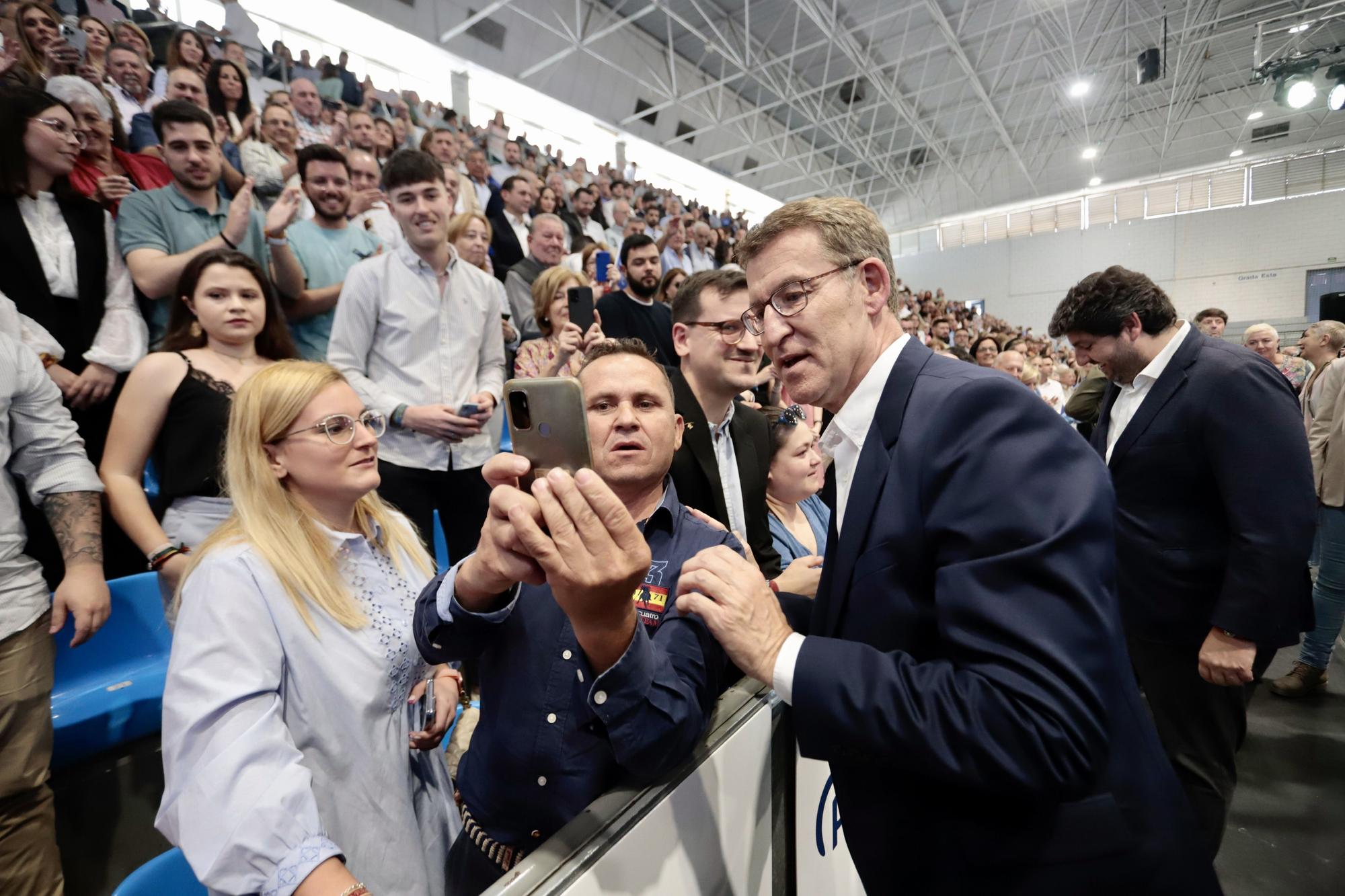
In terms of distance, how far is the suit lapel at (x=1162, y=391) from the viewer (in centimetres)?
193

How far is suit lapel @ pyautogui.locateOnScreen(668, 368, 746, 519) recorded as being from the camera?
1.90 metres

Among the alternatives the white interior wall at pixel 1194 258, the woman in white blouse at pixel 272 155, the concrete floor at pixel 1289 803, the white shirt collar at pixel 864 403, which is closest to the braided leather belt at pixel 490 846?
the white shirt collar at pixel 864 403

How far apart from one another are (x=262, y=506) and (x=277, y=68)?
742cm

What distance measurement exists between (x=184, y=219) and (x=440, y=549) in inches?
70.8

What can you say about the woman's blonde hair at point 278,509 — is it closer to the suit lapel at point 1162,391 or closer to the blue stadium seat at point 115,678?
the blue stadium seat at point 115,678

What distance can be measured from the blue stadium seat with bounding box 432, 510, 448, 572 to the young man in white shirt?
12.8 inches

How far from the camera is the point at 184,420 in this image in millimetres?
1941

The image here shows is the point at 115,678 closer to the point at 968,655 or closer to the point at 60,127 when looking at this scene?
the point at 60,127

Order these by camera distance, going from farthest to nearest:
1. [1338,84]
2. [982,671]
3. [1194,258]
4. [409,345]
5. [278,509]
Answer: [1194,258] → [1338,84] → [409,345] → [278,509] → [982,671]

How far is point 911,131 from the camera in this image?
64.0 feet

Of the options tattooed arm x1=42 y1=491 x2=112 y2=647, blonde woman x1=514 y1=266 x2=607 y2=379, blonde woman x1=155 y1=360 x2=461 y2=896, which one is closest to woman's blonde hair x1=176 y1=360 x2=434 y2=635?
blonde woman x1=155 y1=360 x2=461 y2=896

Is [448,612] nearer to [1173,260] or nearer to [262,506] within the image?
[262,506]

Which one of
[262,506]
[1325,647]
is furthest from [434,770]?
[1325,647]

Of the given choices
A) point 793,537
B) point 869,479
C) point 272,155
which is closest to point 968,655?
point 869,479
